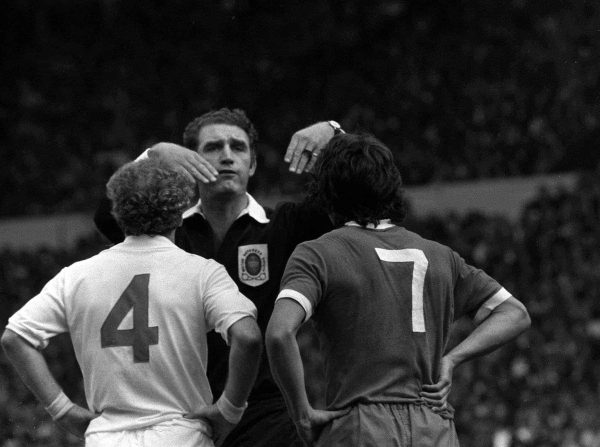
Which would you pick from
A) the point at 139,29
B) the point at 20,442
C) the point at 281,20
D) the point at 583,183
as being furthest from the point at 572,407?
the point at 139,29

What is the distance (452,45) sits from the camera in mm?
18797

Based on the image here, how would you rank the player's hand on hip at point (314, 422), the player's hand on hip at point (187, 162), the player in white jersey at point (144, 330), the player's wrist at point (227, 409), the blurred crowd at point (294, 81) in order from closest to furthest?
1. the player's hand on hip at point (314, 422)
2. the player in white jersey at point (144, 330)
3. the player's wrist at point (227, 409)
4. the player's hand on hip at point (187, 162)
5. the blurred crowd at point (294, 81)

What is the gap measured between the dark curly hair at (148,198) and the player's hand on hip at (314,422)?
711 millimetres

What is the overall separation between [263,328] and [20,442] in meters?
8.89

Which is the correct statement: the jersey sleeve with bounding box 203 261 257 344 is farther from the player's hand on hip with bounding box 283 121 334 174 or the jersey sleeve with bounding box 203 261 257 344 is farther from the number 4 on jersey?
the player's hand on hip with bounding box 283 121 334 174

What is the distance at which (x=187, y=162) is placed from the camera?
158 inches

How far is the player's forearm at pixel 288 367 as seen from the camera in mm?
3180

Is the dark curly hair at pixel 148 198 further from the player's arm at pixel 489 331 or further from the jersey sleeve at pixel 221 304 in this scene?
the player's arm at pixel 489 331

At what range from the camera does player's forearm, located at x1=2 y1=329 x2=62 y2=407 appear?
11.5 ft

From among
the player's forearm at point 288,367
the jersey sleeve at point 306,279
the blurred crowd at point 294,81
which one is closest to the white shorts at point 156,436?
the player's forearm at point 288,367

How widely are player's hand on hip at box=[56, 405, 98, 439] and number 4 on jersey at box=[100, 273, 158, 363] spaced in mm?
246

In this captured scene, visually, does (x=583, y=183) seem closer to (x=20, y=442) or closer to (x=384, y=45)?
(x=384, y=45)

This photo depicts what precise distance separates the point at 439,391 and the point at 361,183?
625 millimetres

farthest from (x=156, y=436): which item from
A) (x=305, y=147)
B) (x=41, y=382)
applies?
(x=305, y=147)
